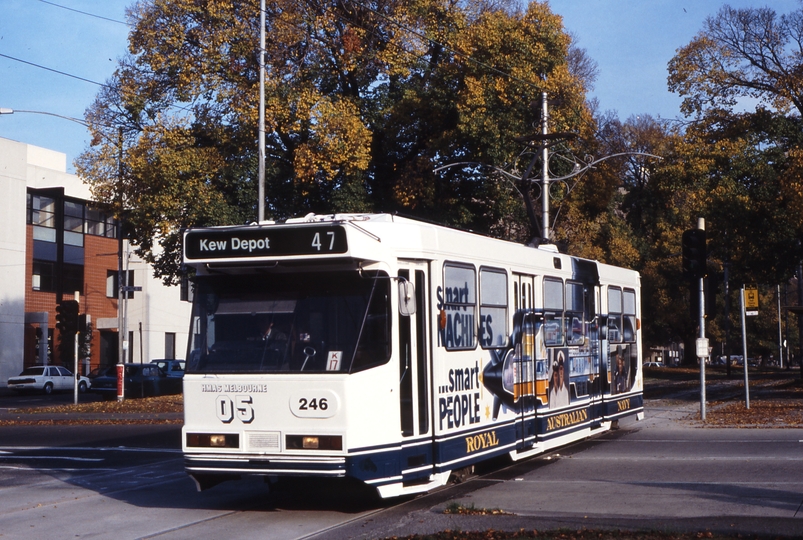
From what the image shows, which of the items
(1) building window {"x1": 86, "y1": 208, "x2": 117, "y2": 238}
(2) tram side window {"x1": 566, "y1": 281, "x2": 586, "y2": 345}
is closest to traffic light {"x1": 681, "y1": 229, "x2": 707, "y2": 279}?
(2) tram side window {"x1": 566, "y1": 281, "x2": 586, "y2": 345}

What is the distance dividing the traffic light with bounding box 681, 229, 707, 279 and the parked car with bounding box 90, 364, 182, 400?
25115 millimetres

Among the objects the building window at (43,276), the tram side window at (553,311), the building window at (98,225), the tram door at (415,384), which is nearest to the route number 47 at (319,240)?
the tram door at (415,384)

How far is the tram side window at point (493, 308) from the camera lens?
12.6 metres

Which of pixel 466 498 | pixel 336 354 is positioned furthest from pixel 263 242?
pixel 466 498

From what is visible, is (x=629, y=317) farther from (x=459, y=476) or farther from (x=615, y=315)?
(x=459, y=476)

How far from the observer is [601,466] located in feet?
46.1

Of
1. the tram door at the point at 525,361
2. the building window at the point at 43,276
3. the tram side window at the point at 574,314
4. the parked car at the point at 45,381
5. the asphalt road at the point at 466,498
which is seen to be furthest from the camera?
the building window at the point at 43,276

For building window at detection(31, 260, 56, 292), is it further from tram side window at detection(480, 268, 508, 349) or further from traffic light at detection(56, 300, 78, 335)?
tram side window at detection(480, 268, 508, 349)

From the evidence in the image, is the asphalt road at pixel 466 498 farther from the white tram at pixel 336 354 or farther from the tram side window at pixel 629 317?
the tram side window at pixel 629 317

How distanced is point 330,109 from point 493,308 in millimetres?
17331

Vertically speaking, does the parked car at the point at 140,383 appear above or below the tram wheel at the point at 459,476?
above

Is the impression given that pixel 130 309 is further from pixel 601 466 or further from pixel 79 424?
pixel 601 466

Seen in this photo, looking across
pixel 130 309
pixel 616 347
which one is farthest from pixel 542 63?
pixel 130 309

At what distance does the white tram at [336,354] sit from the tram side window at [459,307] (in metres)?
Answer: 0.02
